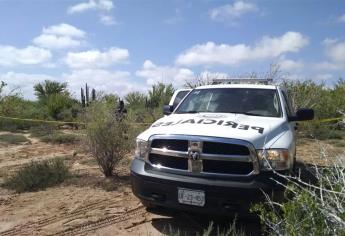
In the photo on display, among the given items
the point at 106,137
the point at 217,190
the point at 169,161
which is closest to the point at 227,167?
the point at 217,190

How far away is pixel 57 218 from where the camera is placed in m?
5.90

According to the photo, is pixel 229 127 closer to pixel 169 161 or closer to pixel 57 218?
pixel 169 161

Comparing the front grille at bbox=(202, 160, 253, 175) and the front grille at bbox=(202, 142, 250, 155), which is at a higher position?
the front grille at bbox=(202, 142, 250, 155)

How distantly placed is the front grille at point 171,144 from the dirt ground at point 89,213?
1.02 meters

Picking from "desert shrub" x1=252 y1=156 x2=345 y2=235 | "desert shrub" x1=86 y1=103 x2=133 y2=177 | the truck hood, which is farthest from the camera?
"desert shrub" x1=86 y1=103 x2=133 y2=177

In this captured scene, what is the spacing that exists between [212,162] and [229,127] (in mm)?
525

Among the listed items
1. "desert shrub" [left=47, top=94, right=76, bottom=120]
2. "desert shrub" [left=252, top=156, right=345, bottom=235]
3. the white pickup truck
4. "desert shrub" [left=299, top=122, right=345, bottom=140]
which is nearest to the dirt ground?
the white pickup truck

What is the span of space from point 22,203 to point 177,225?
267cm

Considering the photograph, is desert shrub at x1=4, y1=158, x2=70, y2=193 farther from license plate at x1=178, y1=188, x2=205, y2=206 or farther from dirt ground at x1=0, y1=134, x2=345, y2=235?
license plate at x1=178, y1=188, x2=205, y2=206

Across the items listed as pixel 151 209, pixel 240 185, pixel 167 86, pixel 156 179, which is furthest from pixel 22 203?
pixel 167 86

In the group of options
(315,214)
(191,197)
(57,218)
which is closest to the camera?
(315,214)

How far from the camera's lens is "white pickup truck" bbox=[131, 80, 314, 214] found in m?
4.66

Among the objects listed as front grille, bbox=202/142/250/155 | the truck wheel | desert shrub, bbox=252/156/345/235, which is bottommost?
the truck wheel

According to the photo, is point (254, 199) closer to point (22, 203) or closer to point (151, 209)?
point (151, 209)
